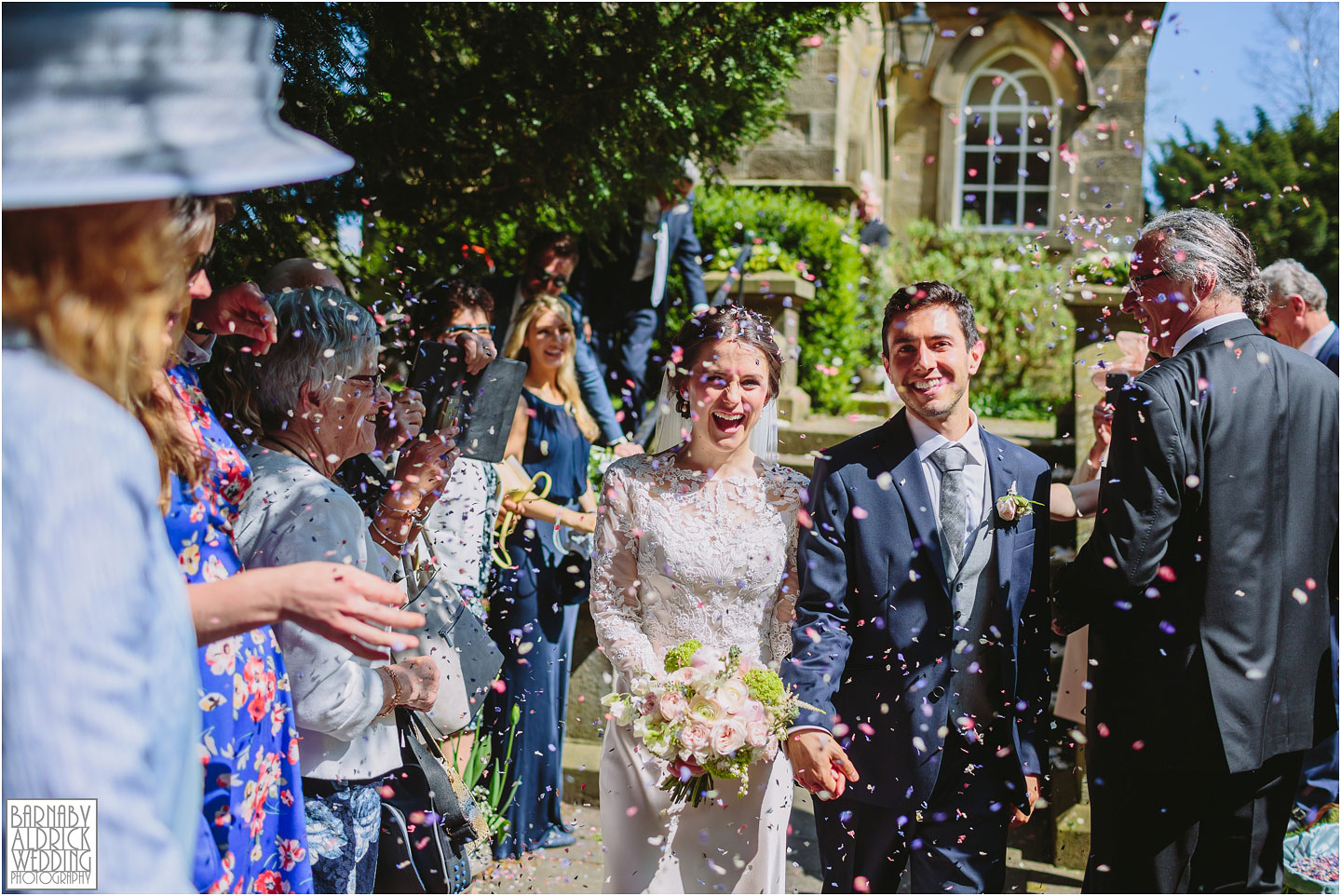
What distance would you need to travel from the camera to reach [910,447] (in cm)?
293

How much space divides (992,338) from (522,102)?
8.50 metres

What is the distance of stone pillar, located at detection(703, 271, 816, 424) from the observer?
7223mm

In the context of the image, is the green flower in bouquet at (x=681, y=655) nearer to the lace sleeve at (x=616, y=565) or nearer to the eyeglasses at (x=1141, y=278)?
the lace sleeve at (x=616, y=565)

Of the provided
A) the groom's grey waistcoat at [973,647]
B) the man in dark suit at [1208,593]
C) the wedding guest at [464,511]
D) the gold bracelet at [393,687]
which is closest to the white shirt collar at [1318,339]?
the man in dark suit at [1208,593]

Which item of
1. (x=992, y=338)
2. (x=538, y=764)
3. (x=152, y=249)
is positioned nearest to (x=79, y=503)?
(x=152, y=249)

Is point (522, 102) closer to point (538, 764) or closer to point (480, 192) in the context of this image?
point (480, 192)

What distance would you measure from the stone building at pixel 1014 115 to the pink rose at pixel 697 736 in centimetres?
1190

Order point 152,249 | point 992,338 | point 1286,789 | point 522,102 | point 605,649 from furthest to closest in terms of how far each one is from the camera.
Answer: point 992,338 < point 522,102 < point 605,649 < point 1286,789 < point 152,249

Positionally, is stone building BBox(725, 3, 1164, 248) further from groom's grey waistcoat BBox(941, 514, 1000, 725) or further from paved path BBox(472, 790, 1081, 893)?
groom's grey waistcoat BBox(941, 514, 1000, 725)

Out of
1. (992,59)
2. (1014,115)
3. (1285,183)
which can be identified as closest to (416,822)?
(992,59)

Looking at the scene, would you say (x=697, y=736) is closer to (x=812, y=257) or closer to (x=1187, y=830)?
(x=1187, y=830)

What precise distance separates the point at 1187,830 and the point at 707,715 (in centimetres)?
140

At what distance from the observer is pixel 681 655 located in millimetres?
2830

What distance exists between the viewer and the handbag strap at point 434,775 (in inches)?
105
